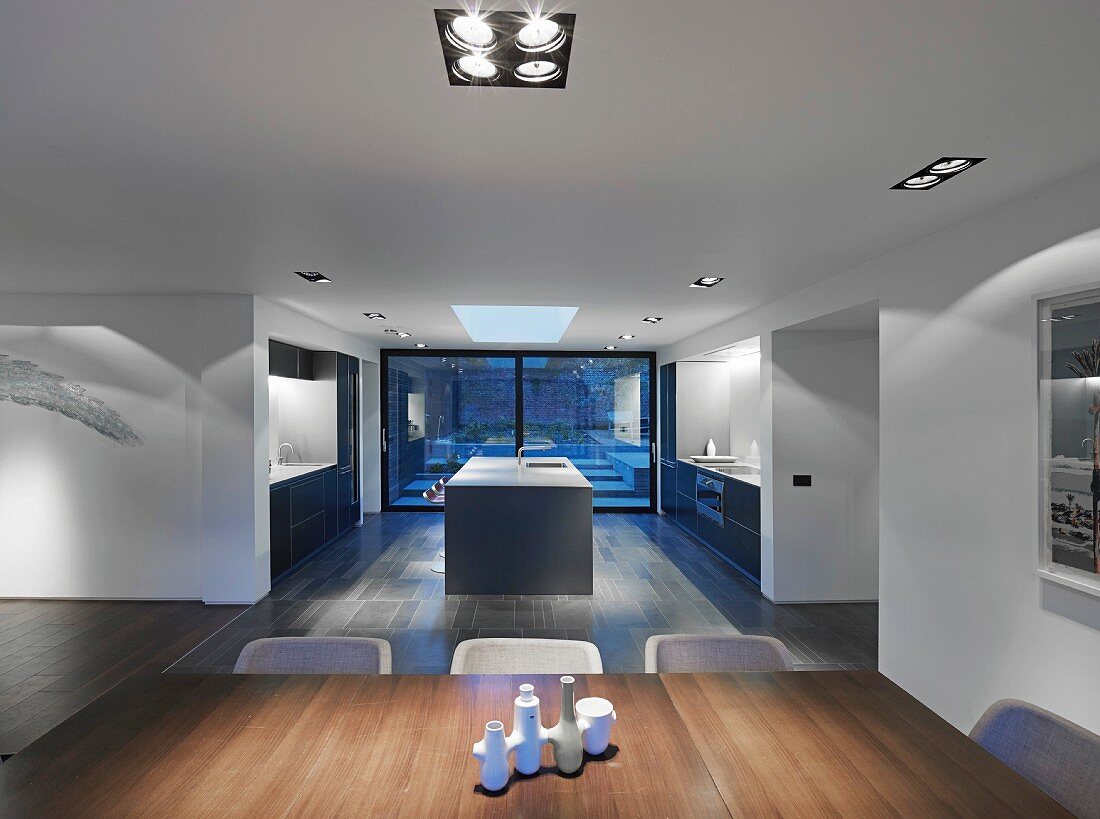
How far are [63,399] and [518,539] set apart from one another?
380cm

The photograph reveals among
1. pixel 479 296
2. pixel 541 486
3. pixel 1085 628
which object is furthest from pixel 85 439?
pixel 1085 628

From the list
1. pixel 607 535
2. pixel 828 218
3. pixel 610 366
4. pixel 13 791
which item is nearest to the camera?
pixel 13 791

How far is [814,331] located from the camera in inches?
182

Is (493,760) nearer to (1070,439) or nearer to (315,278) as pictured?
(1070,439)

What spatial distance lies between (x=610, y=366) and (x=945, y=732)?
25.6 feet

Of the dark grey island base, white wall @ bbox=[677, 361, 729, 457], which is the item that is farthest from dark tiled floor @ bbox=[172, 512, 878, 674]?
white wall @ bbox=[677, 361, 729, 457]

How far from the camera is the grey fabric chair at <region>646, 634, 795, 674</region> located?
77.0 inches

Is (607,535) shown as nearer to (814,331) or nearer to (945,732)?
(814,331)

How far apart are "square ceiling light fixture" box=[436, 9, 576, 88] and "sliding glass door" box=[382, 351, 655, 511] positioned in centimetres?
738

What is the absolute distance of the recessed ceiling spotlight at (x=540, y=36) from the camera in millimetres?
1277

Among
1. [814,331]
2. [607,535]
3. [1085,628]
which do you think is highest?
[814,331]

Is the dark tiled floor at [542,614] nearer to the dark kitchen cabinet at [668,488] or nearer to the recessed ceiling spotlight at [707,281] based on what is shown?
the dark kitchen cabinet at [668,488]

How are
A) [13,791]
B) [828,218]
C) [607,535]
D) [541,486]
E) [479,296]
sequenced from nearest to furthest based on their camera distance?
[13,791], [828,218], [479,296], [541,486], [607,535]

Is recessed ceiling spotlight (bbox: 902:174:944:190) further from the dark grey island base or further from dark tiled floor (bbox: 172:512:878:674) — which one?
the dark grey island base
